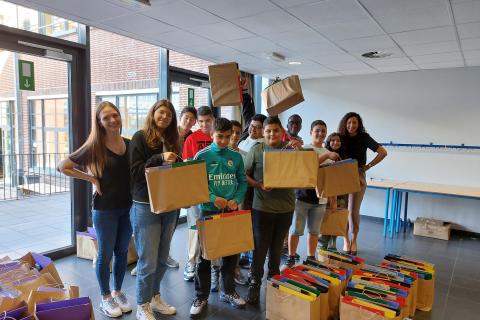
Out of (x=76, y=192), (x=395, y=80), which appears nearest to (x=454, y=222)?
(x=395, y=80)

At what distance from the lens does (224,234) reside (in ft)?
6.58

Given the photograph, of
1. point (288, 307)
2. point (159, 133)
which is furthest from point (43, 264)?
point (288, 307)

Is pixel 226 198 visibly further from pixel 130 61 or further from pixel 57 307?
pixel 130 61

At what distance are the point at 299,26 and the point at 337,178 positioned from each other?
57.2 inches

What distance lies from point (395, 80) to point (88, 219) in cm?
474

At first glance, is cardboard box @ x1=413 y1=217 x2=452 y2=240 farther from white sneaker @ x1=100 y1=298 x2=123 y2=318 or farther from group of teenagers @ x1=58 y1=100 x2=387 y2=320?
white sneaker @ x1=100 y1=298 x2=123 y2=318

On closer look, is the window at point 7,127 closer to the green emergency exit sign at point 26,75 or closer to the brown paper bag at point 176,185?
the green emergency exit sign at point 26,75

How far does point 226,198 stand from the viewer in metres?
2.18

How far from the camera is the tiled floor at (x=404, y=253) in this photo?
247 centimetres

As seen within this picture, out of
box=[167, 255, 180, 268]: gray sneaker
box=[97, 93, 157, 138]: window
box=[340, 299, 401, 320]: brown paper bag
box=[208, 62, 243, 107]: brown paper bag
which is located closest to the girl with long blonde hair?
box=[208, 62, 243, 107]: brown paper bag

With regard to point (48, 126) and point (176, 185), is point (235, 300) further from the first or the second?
point (48, 126)

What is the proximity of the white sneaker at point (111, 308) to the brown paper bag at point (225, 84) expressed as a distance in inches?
62.7

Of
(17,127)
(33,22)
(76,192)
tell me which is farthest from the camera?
(76,192)

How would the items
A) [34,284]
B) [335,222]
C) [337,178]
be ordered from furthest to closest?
[335,222] < [337,178] < [34,284]
